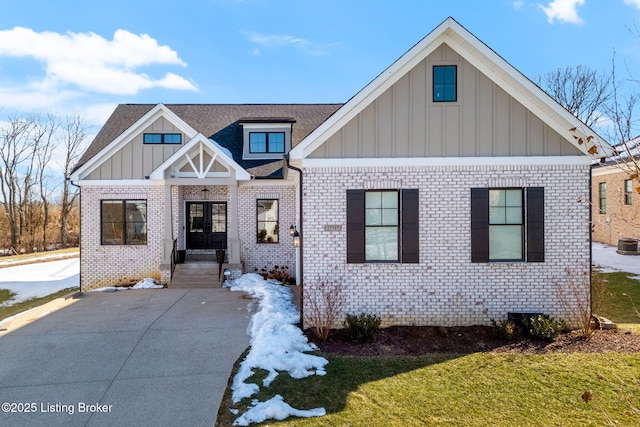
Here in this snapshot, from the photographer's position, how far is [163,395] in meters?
5.01

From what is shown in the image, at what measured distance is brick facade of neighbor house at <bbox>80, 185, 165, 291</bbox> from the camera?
12.9 metres

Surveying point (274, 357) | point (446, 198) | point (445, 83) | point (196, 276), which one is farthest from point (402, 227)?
point (196, 276)

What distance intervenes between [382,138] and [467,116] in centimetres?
186

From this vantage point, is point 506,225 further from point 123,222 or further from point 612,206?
point 612,206

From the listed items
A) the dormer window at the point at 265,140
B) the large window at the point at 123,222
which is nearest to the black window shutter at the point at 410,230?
the dormer window at the point at 265,140

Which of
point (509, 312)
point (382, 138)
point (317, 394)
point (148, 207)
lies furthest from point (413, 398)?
point (148, 207)

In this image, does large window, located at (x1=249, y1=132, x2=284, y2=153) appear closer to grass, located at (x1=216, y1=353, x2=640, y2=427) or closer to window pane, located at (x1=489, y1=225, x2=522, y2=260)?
window pane, located at (x1=489, y1=225, x2=522, y2=260)

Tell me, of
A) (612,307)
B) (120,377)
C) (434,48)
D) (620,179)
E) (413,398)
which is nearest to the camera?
(413,398)

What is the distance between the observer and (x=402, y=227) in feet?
25.4

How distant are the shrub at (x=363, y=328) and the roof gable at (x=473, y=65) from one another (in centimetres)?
353

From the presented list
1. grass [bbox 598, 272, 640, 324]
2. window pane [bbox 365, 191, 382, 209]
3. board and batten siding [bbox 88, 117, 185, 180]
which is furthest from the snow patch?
board and batten siding [bbox 88, 117, 185, 180]

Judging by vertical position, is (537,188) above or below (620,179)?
below

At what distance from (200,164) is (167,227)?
242 centimetres

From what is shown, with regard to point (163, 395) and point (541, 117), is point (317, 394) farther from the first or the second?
point (541, 117)
